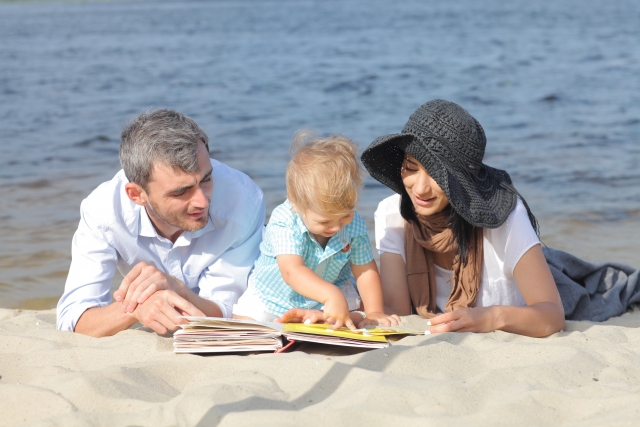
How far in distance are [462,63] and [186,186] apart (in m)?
14.4

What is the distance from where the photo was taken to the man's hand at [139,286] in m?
3.33

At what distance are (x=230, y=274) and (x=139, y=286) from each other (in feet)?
2.24

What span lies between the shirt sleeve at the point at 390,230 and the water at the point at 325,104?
250 centimetres

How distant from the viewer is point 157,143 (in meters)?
3.49

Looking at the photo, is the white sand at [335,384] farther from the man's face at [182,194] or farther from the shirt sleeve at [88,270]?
the man's face at [182,194]

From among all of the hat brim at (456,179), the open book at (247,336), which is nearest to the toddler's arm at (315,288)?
the open book at (247,336)

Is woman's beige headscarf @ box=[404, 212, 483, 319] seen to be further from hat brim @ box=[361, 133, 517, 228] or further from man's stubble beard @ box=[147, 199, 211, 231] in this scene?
man's stubble beard @ box=[147, 199, 211, 231]

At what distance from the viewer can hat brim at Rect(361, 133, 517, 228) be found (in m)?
3.27

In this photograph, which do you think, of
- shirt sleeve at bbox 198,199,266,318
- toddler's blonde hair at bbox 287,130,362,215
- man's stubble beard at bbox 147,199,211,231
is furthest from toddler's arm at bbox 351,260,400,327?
man's stubble beard at bbox 147,199,211,231

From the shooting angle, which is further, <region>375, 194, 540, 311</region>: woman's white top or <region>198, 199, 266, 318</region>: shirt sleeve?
<region>198, 199, 266, 318</region>: shirt sleeve

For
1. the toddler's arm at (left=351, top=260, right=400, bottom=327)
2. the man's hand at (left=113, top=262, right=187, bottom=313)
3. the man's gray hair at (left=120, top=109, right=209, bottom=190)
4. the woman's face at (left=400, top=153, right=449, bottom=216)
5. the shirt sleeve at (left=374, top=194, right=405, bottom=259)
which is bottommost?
the toddler's arm at (left=351, top=260, right=400, bottom=327)

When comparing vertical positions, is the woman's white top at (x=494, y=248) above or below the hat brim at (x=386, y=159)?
below

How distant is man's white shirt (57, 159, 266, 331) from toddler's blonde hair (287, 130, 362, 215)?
544 mm

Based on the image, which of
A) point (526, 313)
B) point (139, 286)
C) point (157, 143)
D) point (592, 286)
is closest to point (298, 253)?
point (139, 286)
